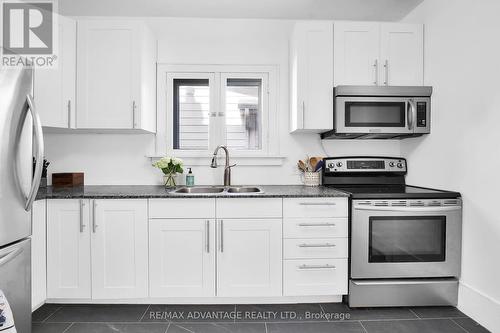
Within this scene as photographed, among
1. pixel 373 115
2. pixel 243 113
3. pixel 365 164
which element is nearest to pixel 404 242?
pixel 365 164

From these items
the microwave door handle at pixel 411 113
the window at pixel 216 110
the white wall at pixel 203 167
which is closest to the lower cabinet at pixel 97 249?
the white wall at pixel 203 167

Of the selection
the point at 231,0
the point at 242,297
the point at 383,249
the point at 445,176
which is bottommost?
the point at 242,297

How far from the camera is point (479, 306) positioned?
2049mm

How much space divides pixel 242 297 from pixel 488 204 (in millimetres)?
1843

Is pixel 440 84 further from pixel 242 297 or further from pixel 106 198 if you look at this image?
pixel 106 198

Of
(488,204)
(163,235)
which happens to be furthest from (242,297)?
(488,204)

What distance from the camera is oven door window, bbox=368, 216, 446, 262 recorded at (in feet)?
7.32

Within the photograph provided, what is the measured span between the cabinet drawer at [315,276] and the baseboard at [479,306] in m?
0.85

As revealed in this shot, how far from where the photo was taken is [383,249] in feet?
7.33

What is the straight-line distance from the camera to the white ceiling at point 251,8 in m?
2.60

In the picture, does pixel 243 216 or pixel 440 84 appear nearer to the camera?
pixel 243 216

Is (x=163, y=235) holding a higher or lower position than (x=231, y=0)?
lower

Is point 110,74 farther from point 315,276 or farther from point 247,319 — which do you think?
point 315,276

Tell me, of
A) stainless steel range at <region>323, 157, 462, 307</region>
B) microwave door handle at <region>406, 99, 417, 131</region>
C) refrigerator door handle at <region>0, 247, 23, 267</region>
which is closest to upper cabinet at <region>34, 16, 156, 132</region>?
refrigerator door handle at <region>0, 247, 23, 267</region>
